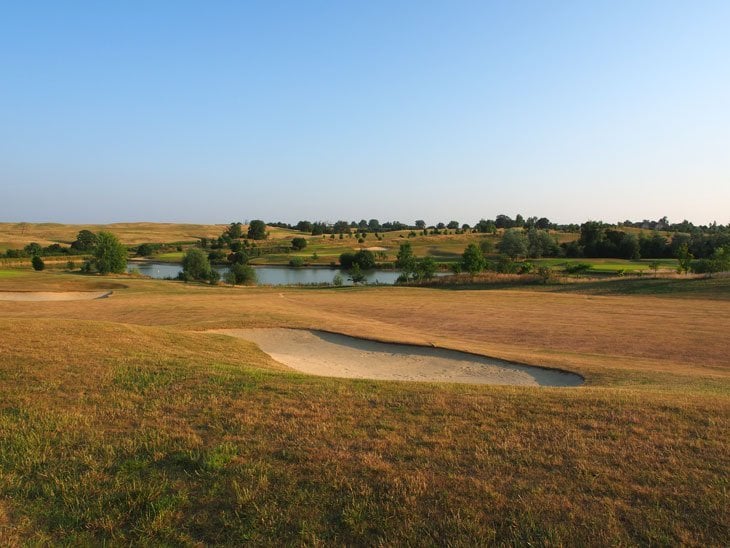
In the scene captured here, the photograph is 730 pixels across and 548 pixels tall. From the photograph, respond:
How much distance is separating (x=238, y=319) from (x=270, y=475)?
61.6 feet

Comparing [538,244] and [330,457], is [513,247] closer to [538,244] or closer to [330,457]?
[538,244]

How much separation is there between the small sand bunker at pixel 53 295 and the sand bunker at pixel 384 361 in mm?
21954

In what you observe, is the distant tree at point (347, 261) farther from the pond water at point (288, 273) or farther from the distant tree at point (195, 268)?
the distant tree at point (195, 268)

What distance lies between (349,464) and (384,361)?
1275 cm

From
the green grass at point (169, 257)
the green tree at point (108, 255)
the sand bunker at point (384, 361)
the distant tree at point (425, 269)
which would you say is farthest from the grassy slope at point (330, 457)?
the green grass at point (169, 257)

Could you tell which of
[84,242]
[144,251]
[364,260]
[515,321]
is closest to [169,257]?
[144,251]

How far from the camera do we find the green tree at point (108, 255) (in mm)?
71062

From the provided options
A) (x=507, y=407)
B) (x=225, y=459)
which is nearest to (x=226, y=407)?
(x=225, y=459)

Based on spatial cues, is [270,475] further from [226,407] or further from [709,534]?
[709,534]

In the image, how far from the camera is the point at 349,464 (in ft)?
18.2

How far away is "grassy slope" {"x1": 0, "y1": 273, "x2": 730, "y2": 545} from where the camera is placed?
4.46 meters

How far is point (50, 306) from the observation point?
93.7 ft

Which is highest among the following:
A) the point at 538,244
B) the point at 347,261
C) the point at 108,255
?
the point at 538,244

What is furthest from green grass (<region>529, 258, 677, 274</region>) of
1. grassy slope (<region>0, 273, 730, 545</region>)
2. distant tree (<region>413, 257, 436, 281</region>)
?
grassy slope (<region>0, 273, 730, 545</region>)
